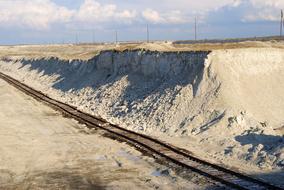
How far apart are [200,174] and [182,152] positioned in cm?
274

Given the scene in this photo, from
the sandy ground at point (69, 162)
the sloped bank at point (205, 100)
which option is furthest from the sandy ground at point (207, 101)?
the sandy ground at point (69, 162)

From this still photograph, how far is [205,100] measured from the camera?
22891mm

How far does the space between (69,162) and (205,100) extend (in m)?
8.52

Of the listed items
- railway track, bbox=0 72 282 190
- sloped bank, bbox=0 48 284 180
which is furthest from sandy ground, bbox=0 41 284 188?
railway track, bbox=0 72 282 190

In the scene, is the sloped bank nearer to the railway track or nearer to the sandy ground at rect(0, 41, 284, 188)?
the sandy ground at rect(0, 41, 284, 188)

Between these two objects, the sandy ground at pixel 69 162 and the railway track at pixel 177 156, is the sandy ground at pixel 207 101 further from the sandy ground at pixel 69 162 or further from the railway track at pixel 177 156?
the sandy ground at pixel 69 162

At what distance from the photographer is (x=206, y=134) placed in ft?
65.5

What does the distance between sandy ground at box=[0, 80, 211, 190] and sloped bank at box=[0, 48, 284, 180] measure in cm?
263

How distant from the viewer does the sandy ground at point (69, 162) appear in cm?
1423

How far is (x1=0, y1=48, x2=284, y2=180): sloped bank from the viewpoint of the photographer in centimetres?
1806

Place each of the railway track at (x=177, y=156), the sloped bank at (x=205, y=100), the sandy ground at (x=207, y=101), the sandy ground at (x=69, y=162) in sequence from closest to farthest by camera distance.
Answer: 1. the railway track at (x=177, y=156)
2. the sandy ground at (x=69, y=162)
3. the sandy ground at (x=207, y=101)
4. the sloped bank at (x=205, y=100)

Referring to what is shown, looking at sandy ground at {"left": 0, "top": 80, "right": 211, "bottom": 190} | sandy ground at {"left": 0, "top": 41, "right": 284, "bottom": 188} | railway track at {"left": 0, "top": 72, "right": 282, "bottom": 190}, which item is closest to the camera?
railway track at {"left": 0, "top": 72, "right": 282, "bottom": 190}

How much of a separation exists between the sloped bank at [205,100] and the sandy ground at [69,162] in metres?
2.63

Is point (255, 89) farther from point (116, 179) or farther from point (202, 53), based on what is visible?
point (116, 179)
